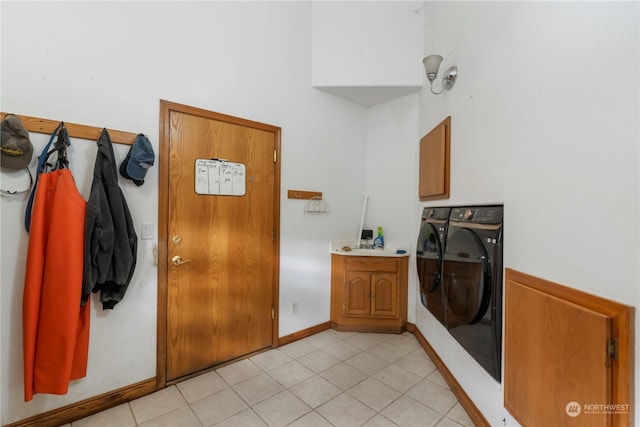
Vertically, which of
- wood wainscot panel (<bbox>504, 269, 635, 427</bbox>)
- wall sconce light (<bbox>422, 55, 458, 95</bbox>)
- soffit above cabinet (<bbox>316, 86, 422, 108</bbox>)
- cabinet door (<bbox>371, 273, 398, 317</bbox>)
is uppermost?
soffit above cabinet (<bbox>316, 86, 422, 108</bbox>)

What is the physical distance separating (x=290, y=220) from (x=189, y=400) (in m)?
1.57

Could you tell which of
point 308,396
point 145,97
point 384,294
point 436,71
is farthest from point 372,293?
point 145,97

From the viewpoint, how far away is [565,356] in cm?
102

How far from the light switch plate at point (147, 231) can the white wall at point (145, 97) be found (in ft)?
0.12

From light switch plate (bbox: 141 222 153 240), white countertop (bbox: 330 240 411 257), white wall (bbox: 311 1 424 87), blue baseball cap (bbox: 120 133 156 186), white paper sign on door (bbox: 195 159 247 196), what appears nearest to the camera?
blue baseball cap (bbox: 120 133 156 186)

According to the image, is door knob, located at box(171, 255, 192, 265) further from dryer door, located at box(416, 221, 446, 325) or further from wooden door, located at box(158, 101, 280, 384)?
dryer door, located at box(416, 221, 446, 325)

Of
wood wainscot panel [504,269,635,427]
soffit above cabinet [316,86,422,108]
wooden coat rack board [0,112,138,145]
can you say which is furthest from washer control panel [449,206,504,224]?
wooden coat rack board [0,112,138,145]

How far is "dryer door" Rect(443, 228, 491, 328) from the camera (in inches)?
59.9

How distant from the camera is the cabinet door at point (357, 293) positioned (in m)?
2.94

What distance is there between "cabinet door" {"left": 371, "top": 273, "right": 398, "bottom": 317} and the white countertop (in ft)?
0.75

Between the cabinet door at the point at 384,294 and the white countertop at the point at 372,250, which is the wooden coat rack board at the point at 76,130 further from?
the cabinet door at the point at 384,294

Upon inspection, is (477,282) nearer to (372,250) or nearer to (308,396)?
(308,396)

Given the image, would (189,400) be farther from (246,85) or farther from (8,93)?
(246,85)

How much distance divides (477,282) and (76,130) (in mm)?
2497
